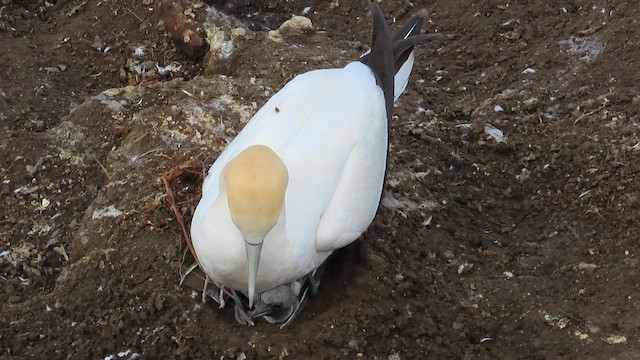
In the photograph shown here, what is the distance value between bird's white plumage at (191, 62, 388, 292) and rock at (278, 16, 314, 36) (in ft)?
5.66

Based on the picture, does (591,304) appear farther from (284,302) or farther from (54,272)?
(54,272)

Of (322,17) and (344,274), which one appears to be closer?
(344,274)

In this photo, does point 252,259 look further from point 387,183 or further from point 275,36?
point 275,36

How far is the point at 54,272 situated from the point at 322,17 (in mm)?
3151

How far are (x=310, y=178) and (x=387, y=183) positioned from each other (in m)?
1.09

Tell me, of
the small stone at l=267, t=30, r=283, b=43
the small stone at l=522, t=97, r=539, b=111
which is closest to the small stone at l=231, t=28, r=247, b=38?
the small stone at l=267, t=30, r=283, b=43

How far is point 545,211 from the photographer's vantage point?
423 centimetres

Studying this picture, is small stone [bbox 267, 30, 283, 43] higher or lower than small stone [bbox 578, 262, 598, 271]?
higher

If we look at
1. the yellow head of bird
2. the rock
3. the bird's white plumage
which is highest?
the yellow head of bird

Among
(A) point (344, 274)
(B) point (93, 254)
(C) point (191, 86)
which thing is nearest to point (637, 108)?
(A) point (344, 274)

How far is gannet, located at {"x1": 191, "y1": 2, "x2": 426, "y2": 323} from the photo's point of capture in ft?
9.18

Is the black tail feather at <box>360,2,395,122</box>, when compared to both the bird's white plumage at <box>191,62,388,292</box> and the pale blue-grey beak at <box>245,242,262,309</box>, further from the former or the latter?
the pale blue-grey beak at <box>245,242,262,309</box>

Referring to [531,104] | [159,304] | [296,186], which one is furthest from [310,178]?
[531,104]

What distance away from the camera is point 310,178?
3.27 meters
